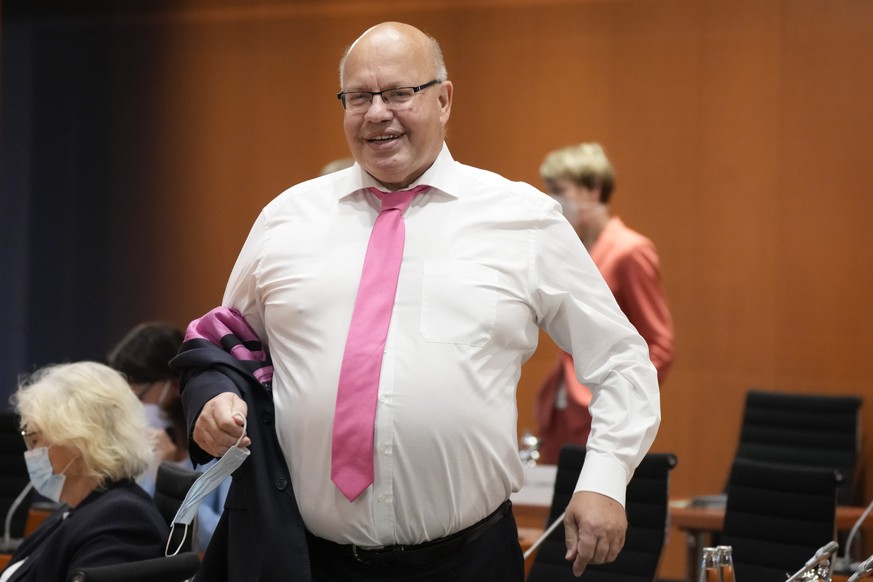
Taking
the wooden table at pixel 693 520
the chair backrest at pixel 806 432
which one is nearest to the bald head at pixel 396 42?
the wooden table at pixel 693 520

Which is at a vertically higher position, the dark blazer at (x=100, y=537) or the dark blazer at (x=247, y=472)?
the dark blazer at (x=247, y=472)

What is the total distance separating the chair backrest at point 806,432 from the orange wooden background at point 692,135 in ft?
0.88

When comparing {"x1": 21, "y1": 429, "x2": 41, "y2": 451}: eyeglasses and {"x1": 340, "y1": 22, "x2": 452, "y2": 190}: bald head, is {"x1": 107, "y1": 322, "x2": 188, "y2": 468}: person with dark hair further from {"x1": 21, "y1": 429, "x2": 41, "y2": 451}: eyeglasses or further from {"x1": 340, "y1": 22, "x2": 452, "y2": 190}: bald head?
{"x1": 340, "y1": 22, "x2": 452, "y2": 190}: bald head

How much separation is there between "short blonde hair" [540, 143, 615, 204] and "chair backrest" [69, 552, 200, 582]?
3.22 meters

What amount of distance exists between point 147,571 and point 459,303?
782 mm

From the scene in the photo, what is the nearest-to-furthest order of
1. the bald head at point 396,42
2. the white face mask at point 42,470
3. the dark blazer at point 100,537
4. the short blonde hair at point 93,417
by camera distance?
the bald head at point 396,42, the dark blazer at point 100,537, the short blonde hair at point 93,417, the white face mask at point 42,470

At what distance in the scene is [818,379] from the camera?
6.31 m

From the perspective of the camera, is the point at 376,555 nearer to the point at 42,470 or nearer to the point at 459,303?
the point at 459,303

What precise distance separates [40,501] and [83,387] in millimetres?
2707

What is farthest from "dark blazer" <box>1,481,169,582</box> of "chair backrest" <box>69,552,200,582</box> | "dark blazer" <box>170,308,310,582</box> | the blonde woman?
"dark blazer" <box>170,308,310,582</box>

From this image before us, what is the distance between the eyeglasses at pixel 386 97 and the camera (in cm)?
226

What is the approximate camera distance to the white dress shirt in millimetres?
2131

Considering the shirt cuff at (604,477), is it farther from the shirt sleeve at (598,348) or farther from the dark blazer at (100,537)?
the dark blazer at (100,537)

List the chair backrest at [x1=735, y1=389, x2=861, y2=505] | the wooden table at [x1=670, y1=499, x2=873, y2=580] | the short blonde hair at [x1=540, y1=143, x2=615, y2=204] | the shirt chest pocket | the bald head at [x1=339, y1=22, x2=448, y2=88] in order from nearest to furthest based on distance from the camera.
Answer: the shirt chest pocket
the bald head at [x1=339, y1=22, x2=448, y2=88]
the wooden table at [x1=670, y1=499, x2=873, y2=580]
the short blonde hair at [x1=540, y1=143, x2=615, y2=204]
the chair backrest at [x1=735, y1=389, x2=861, y2=505]
